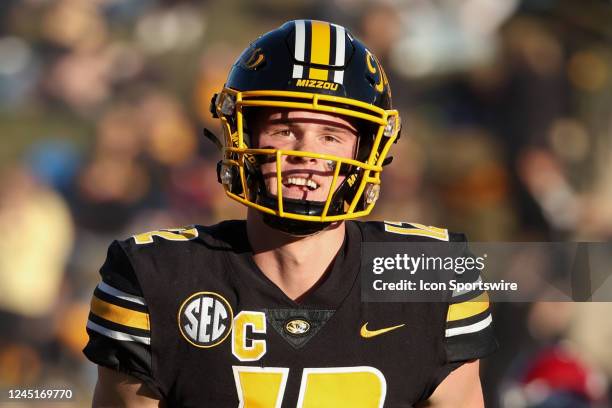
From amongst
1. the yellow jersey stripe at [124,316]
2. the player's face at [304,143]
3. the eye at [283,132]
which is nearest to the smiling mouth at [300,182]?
the player's face at [304,143]

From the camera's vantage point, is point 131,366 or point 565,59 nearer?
point 131,366

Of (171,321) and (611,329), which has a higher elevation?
(171,321)

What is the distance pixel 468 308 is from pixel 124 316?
80 centimetres

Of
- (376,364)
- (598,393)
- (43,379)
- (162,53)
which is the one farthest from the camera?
(162,53)

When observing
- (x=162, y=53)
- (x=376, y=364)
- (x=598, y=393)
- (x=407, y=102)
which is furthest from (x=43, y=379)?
(x=376, y=364)

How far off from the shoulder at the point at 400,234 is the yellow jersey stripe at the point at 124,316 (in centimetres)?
58

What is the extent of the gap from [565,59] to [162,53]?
81.8 inches

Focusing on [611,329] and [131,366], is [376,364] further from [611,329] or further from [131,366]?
[611,329]

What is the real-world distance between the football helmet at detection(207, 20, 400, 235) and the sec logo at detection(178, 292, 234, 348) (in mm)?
229

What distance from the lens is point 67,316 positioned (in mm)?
4672

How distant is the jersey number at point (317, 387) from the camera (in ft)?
6.70

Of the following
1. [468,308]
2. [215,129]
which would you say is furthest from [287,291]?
[215,129]

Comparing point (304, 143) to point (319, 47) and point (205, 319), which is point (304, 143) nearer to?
point (319, 47)

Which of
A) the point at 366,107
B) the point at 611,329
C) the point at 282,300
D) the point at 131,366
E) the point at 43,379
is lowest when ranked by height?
the point at 43,379
